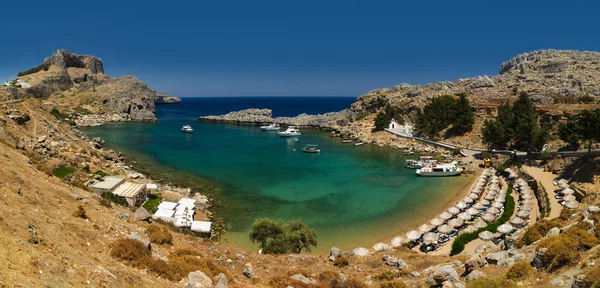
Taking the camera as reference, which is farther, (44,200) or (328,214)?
(328,214)

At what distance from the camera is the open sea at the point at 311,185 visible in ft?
97.1

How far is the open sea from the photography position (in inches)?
1165

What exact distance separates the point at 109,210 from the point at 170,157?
1553 inches

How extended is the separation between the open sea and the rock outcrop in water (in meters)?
35.9

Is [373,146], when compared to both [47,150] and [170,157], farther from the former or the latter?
[47,150]

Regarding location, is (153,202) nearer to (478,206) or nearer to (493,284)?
(493,284)

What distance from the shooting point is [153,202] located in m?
28.7

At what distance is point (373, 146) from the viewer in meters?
72.9

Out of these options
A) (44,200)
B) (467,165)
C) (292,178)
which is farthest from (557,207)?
(44,200)

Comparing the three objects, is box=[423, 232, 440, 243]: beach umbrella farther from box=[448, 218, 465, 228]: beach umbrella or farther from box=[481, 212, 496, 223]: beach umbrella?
box=[481, 212, 496, 223]: beach umbrella

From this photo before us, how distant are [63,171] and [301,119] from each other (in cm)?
9456

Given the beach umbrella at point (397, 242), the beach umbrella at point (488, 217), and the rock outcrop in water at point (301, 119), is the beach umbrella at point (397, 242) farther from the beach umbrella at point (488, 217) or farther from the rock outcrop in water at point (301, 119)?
the rock outcrop in water at point (301, 119)

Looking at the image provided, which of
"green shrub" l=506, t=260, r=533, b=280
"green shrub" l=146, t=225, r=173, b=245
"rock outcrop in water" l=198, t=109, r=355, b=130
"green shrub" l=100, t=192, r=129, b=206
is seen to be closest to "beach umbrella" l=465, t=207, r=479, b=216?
"green shrub" l=506, t=260, r=533, b=280

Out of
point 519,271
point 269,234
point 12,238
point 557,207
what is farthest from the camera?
point 557,207
